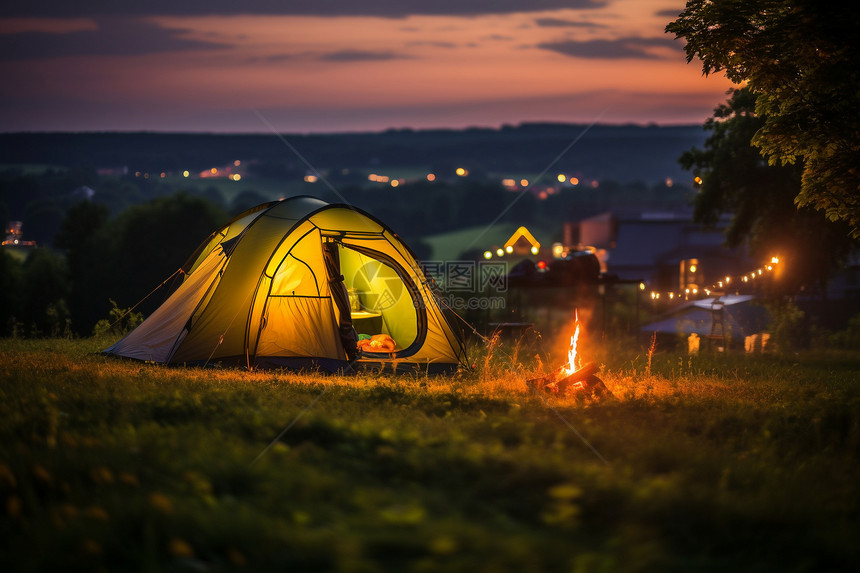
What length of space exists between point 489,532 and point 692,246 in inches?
2200

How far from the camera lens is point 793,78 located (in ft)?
34.7

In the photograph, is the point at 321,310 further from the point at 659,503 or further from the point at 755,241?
the point at 755,241

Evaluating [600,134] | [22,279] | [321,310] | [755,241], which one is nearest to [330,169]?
[22,279]

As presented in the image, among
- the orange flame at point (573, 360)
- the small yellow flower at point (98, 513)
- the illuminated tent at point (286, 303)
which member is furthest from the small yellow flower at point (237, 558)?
the illuminated tent at point (286, 303)

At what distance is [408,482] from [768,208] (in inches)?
758

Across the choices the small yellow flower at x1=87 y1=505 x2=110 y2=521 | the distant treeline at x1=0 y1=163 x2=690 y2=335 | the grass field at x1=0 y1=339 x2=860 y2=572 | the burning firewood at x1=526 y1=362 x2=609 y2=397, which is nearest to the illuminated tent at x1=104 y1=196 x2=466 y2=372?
the grass field at x1=0 y1=339 x2=860 y2=572

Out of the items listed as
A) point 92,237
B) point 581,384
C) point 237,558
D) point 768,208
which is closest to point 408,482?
point 237,558

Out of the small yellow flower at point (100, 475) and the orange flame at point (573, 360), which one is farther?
the orange flame at point (573, 360)

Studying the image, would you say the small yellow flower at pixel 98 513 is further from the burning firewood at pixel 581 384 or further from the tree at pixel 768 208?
the tree at pixel 768 208

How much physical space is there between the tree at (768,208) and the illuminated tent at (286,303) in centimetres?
1255

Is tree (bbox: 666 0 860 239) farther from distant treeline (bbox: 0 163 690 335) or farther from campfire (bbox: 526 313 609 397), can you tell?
distant treeline (bbox: 0 163 690 335)

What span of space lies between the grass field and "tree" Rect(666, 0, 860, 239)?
3.42m

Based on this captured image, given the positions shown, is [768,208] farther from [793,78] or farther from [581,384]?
[581,384]

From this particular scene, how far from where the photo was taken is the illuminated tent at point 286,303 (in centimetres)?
1156
